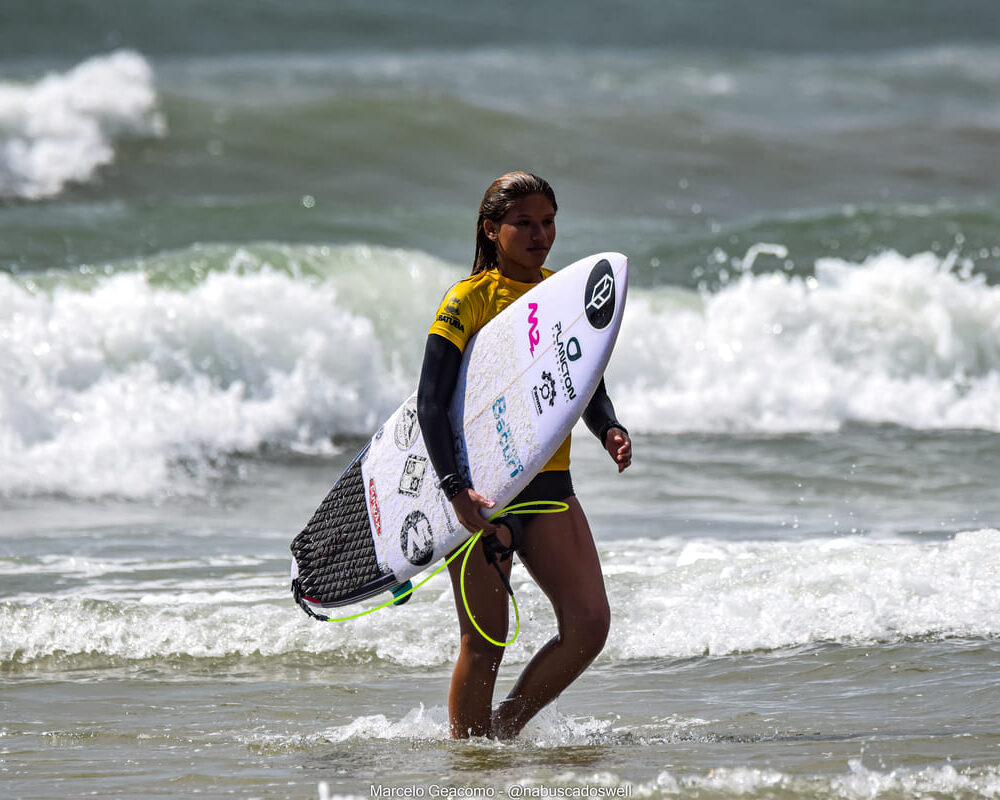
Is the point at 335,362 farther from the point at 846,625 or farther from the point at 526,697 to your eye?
the point at 526,697

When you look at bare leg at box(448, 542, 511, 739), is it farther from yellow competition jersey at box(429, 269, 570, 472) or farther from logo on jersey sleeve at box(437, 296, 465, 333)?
logo on jersey sleeve at box(437, 296, 465, 333)

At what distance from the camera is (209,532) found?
6641mm

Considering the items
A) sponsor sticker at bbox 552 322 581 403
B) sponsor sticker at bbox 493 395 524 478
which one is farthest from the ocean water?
sponsor sticker at bbox 552 322 581 403

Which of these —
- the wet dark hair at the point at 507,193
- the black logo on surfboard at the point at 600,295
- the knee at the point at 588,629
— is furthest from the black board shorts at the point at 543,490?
the wet dark hair at the point at 507,193

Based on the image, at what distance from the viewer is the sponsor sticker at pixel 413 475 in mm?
3615

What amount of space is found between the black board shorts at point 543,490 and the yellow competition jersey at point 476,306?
0.02 metres

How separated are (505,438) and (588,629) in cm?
53

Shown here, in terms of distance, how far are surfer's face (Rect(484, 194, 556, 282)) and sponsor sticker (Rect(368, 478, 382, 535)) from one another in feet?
2.61

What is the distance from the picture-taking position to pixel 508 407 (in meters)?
3.44

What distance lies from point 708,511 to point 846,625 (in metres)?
2.00

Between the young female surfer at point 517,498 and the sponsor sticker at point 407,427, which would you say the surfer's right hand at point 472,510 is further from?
the sponsor sticker at point 407,427

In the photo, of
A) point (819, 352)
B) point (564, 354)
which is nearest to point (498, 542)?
point (564, 354)

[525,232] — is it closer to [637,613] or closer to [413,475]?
[413,475]

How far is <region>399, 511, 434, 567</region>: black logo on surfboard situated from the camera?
11.6ft
